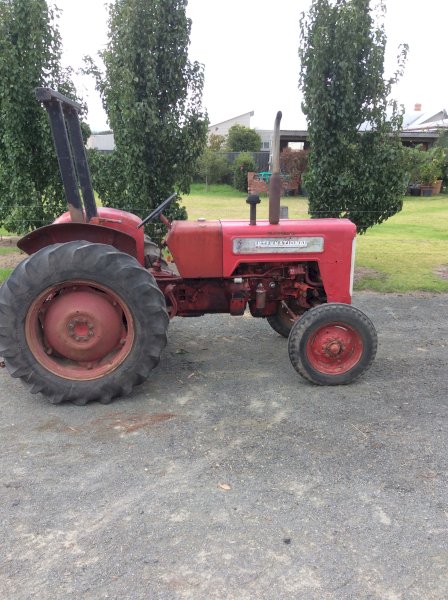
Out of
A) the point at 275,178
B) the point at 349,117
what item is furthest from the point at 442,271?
the point at 275,178

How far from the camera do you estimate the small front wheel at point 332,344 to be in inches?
157

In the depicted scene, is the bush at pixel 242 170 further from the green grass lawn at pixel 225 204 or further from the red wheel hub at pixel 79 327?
the red wheel hub at pixel 79 327

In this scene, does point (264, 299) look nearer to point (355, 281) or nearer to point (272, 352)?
point (272, 352)

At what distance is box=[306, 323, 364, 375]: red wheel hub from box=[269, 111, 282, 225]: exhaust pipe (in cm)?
100

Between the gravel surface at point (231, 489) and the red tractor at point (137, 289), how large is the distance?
27cm

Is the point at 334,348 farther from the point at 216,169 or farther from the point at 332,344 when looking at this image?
the point at 216,169

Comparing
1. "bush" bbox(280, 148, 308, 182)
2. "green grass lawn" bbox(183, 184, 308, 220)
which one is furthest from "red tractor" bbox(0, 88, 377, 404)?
"bush" bbox(280, 148, 308, 182)

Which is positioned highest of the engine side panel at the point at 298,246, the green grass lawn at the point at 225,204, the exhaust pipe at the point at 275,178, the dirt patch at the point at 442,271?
the exhaust pipe at the point at 275,178

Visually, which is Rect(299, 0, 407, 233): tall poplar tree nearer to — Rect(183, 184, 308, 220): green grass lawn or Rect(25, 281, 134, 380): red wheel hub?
Rect(25, 281, 134, 380): red wheel hub

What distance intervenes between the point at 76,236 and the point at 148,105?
3556mm

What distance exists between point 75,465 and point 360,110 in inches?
243

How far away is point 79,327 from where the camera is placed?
12.5 feet

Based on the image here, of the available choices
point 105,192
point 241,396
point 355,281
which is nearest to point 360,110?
point 355,281

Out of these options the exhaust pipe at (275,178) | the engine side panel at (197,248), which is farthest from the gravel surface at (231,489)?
the exhaust pipe at (275,178)
